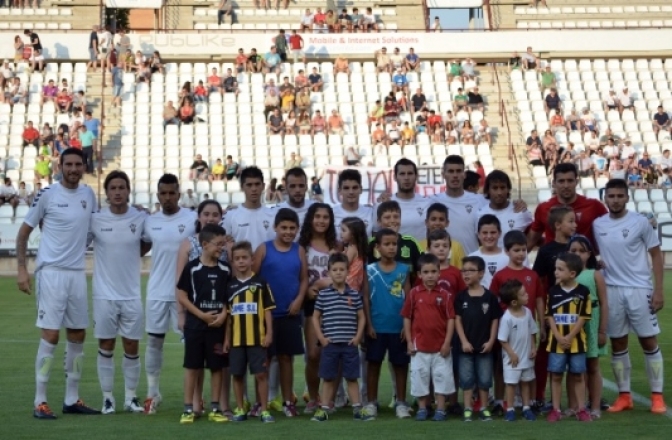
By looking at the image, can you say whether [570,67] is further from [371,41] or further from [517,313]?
[517,313]

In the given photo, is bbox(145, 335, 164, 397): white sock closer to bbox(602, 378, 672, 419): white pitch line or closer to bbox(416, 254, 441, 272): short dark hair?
bbox(416, 254, 441, 272): short dark hair

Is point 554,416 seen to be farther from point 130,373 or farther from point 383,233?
point 130,373

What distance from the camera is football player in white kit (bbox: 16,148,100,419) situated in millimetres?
10344

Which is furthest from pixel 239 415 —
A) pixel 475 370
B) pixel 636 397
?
pixel 636 397

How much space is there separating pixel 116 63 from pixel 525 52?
493 inches

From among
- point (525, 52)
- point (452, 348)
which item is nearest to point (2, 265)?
point (525, 52)

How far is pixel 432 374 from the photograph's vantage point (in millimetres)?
9898

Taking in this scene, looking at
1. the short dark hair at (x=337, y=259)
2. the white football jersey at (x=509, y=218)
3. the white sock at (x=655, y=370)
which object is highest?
the white football jersey at (x=509, y=218)

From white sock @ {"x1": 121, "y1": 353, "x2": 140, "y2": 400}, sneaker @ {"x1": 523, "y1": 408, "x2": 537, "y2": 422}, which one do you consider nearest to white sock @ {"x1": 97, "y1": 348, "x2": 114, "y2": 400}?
white sock @ {"x1": 121, "y1": 353, "x2": 140, "y2": 400}

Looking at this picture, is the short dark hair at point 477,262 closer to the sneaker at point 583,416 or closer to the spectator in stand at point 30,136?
the sneaker at point 583,416

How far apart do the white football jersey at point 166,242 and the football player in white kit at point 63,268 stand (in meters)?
0.56

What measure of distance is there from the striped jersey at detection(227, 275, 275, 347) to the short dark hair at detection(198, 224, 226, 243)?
390 millimetres

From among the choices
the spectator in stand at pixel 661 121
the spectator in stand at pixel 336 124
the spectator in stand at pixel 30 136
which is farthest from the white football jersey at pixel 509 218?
the spectator in stand at pixel 661 121

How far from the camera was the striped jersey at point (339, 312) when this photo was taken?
10.0 m
